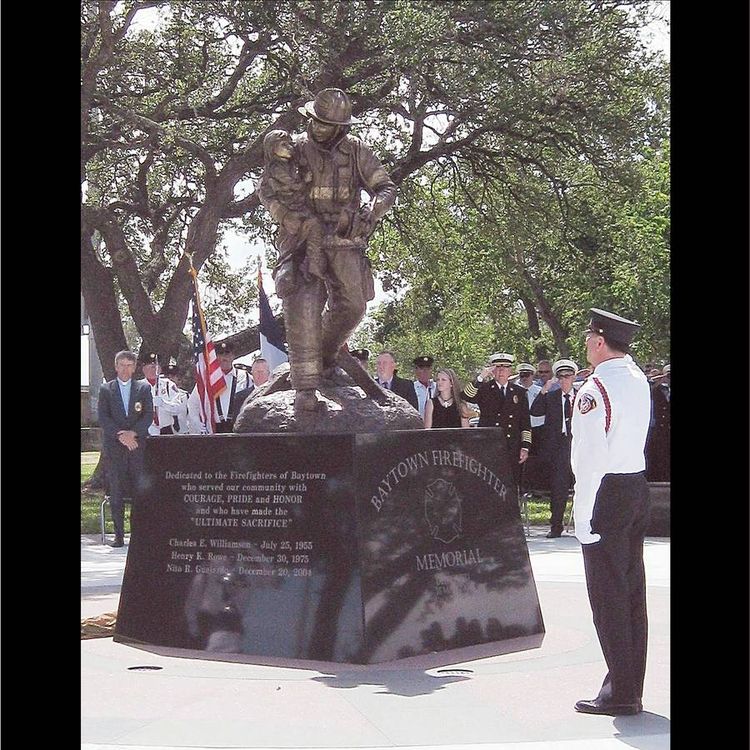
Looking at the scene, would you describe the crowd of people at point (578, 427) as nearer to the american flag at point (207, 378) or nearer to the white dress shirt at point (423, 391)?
the white dress shirt at point (423, 391)

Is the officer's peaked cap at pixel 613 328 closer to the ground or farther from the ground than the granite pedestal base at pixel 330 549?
farther from the ground

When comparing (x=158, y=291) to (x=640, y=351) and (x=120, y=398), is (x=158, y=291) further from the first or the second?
(x=640, y=351)

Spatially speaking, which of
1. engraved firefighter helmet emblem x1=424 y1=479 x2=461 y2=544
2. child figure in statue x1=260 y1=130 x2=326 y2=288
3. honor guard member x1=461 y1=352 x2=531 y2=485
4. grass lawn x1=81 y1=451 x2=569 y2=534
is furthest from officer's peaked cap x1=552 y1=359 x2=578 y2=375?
engraved firefighter helmet emblem x1=424 y1=479 x2=461 y2=544

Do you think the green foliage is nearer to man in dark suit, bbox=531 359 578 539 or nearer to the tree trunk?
the tree trunk

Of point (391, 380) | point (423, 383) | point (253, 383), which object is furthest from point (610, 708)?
point (423, 383)

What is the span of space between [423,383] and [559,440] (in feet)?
5.80

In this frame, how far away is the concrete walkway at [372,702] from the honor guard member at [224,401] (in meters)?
6.22

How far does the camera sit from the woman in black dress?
45.5 feet

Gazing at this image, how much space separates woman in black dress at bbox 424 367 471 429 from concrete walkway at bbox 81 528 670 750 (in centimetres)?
561

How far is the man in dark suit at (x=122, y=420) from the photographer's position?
13609 mm

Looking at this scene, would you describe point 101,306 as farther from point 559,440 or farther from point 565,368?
point 559,440

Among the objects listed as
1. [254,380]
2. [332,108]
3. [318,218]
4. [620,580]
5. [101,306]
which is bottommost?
[620,580]

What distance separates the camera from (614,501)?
5.79 meters

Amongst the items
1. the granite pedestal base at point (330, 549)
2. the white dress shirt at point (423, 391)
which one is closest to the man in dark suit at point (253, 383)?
the white dress shirt at point (423, 391)
